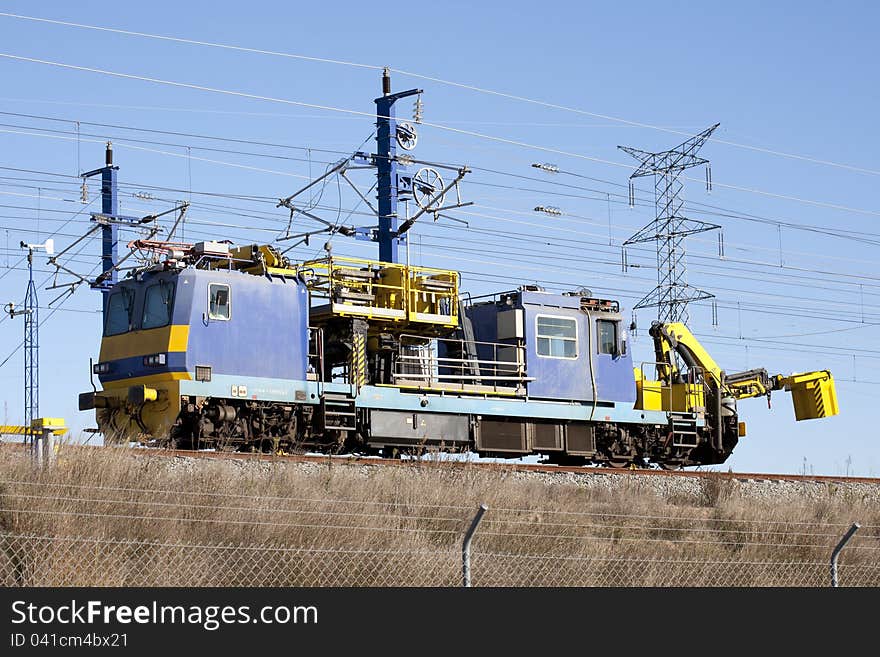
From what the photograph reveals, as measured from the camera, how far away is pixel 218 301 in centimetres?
2352

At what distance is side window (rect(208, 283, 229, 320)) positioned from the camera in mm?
23391

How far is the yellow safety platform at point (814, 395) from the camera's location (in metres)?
33.2

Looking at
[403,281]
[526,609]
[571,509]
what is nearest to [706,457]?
[403,281]

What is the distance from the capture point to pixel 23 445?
16.8 metres

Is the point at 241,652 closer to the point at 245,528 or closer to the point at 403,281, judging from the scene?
the point at 245,528

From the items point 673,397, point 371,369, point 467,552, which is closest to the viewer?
point 467,552

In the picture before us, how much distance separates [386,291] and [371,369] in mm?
1583

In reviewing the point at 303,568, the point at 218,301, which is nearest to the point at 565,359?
the point at 218,301

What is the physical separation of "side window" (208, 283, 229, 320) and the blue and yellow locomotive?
0.08 feet

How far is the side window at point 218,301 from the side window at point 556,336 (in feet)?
24.4

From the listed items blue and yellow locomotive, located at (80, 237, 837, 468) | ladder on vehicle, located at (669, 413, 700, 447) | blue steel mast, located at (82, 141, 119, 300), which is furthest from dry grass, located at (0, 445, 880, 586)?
blue steel mast, located at (82, 141, 119, 300)

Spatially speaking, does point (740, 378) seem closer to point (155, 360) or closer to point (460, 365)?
point (460, 365)

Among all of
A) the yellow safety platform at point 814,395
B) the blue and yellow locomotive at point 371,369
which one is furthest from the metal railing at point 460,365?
the yellow safety platform at point 814,395

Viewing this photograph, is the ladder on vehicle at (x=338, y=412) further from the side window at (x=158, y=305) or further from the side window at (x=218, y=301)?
the side window at (x=158, y=305)
